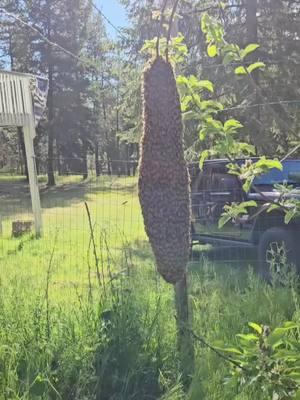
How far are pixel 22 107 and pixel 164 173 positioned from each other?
1005 centimetres

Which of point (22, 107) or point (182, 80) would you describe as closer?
point (182, 80)

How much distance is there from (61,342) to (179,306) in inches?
28.9

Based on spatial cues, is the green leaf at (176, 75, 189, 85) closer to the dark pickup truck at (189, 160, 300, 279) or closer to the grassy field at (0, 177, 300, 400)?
the grassy field at (0, 177, 300, 400)

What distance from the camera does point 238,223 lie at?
672cm

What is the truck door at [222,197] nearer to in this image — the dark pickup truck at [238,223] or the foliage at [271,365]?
the dark pickup truck at [238,223]

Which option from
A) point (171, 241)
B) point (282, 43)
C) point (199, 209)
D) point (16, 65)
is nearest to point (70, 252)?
point (199, 209)

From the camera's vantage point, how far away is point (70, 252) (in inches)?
369

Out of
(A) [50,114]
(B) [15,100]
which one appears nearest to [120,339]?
(B) [15,100]

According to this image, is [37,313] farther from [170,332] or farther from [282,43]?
[282,43]

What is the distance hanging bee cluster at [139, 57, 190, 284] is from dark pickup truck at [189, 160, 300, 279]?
3.78 m

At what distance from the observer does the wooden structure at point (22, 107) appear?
455 inches

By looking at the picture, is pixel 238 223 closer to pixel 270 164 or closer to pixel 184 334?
pixel 184 334

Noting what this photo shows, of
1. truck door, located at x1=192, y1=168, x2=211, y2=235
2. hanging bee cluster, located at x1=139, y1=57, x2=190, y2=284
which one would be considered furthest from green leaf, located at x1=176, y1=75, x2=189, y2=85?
truck door, located at x1=192, y1=168, x2=211, y2=235

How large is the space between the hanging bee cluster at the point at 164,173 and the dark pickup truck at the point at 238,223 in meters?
3.78
